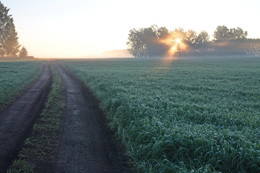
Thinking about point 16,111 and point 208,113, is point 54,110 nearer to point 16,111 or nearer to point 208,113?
point 16,111

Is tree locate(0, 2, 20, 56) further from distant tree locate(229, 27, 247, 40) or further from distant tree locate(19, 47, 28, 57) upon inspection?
distant tree locate(229, 27, 247, 40)

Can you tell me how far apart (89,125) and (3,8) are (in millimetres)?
109168

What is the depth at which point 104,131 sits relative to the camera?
9641mm

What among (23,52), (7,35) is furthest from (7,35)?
(23,52)

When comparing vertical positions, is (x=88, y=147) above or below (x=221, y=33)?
below

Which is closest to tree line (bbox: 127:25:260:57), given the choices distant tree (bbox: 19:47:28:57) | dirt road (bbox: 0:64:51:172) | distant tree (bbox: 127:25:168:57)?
distant tree (bbox: 127:25:168:57)

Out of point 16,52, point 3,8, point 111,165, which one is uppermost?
point 3,8

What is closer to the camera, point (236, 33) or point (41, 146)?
point (41, 146)

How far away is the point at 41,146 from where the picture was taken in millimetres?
7672

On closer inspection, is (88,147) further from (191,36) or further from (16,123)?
(191,36)

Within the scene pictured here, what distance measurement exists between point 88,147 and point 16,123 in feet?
14.6

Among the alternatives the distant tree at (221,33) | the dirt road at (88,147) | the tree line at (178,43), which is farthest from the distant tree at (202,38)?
the dirt road at (88,147)

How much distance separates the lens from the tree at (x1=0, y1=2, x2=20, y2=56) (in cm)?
9825

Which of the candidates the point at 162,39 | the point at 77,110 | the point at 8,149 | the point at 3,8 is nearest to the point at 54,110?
the point at 77,110
